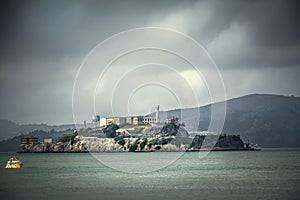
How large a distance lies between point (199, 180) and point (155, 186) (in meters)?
9.05

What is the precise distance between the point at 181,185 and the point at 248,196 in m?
12.6

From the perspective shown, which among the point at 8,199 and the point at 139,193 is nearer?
A: the point at 8,199

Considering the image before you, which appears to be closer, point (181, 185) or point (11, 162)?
point (181, 185)

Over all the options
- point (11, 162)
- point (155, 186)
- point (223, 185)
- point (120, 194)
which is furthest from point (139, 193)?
point (11, 162)

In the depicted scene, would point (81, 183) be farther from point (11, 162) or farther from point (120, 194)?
point (11, 162)

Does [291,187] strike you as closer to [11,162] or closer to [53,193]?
[53,193]

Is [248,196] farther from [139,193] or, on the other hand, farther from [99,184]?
[99,184]

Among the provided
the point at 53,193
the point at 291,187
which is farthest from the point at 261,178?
the point at 53,193

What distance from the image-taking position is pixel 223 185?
61.5 m

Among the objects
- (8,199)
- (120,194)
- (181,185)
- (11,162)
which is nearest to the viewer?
(8,199)

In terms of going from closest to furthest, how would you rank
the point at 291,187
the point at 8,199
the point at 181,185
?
the point at 8,199 < the point at 291,187 < the point at 181,185

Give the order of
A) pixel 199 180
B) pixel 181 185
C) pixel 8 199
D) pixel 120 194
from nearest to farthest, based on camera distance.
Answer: pixel 8 199 → pixel 120 194 → pixel 181 185 → pixel 199 180

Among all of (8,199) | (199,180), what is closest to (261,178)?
(199,180)

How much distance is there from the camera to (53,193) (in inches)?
2183
